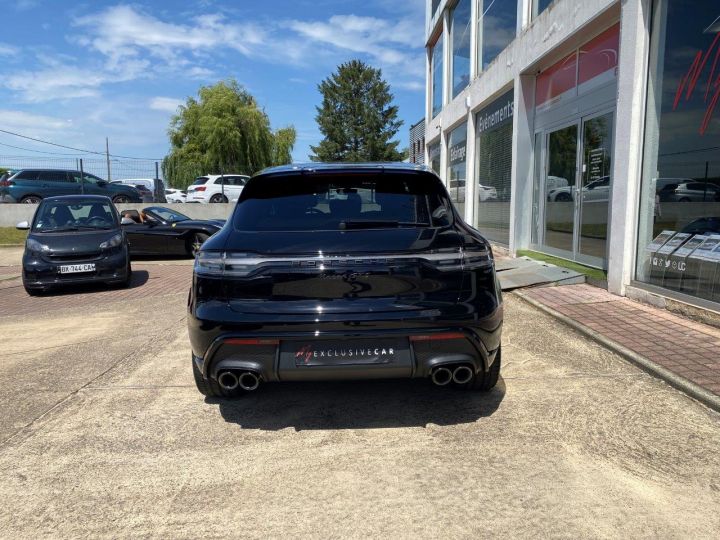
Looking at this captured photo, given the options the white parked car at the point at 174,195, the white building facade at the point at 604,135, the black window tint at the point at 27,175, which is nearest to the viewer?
the white building facade at the point at 604,135

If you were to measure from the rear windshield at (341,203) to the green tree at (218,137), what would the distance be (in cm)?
3364

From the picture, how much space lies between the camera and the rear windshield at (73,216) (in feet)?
31.2

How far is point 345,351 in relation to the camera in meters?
3.05

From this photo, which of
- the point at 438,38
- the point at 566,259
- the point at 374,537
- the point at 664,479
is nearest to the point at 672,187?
the point at 566,259

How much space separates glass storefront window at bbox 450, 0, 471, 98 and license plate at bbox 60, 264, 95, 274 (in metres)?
11.3

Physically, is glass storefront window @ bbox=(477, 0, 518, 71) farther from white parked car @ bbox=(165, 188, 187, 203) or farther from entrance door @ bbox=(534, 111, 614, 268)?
white parked car @ bbox=(165, 188, 187, 203)

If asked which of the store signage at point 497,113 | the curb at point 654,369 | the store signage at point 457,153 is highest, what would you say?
the store signage at point 497,113

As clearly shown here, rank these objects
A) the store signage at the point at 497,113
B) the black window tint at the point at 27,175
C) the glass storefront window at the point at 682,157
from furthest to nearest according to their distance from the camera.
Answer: the black window tint at the point at 27,175
the store signage at the point at 497,113
the glass storefront window at the point at 682,157

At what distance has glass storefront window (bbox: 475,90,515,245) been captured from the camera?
1218cm

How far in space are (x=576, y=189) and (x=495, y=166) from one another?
4.28 m

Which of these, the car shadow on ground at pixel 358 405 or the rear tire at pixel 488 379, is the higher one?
the rear tire at pixel 488 379

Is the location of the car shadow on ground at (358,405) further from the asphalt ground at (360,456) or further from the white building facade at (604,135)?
the white building facade at (604,135)

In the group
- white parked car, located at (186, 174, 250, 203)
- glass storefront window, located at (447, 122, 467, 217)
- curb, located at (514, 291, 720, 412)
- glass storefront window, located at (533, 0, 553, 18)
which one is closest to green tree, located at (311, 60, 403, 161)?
white parked car, located at (186, 174, 250, 203)

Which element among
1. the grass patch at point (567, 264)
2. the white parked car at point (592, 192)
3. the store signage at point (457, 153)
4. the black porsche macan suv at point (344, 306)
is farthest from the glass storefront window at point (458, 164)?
the black porsche macan suv at point (344, 306)
